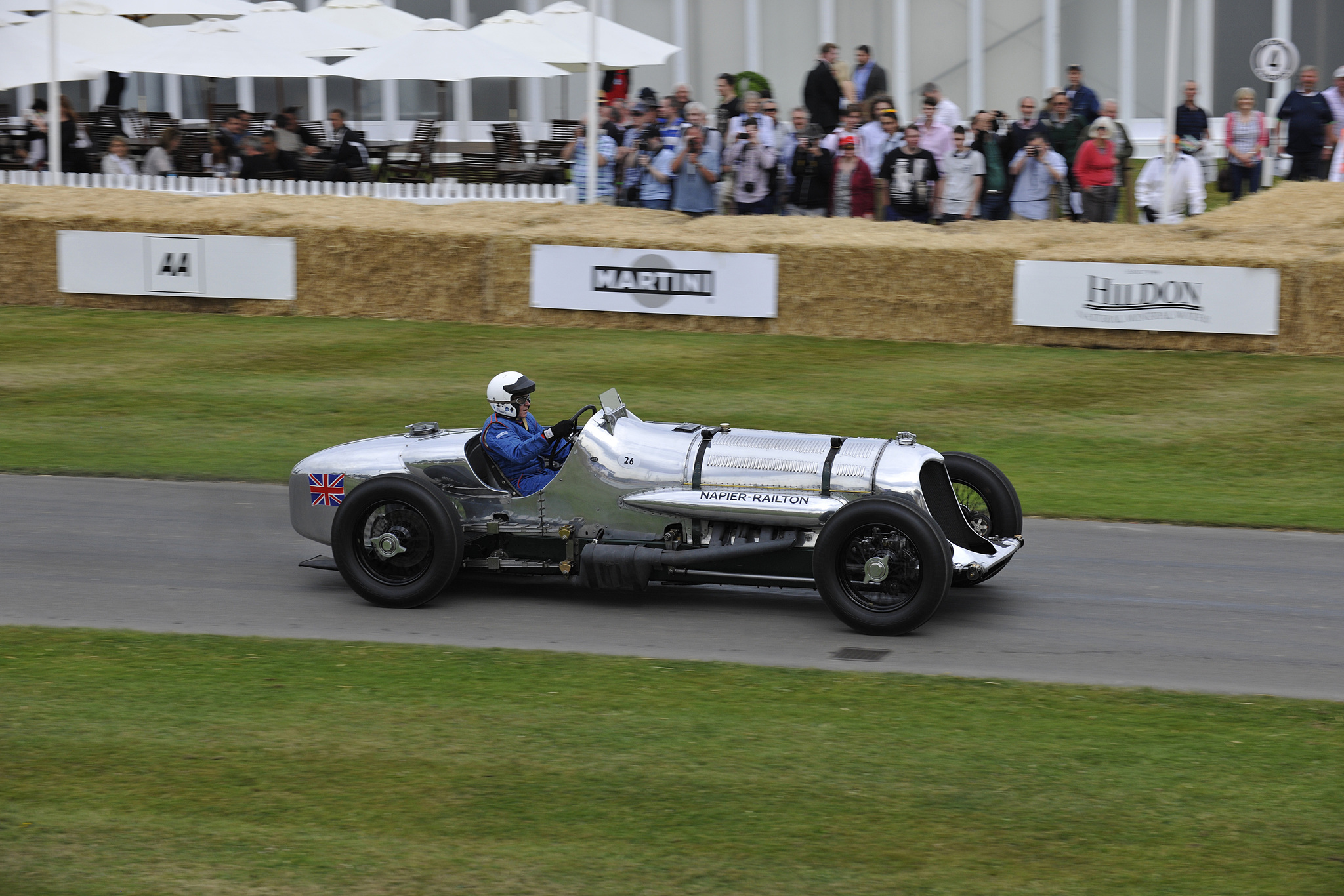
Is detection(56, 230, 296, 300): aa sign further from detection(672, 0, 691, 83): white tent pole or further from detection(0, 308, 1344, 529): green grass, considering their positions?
detection(672, 0, 691, 83): white tent pole

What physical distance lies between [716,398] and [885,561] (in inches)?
250

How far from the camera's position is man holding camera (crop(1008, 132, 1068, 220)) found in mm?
17031

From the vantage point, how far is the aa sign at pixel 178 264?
57.2 ft

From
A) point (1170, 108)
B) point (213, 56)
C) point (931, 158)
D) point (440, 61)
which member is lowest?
point (931, 158)

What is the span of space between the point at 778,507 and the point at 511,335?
912 cm

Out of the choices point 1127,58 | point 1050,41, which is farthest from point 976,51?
point 1127,58

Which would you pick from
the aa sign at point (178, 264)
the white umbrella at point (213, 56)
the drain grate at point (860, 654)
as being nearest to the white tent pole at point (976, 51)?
the white umbrella at point (213, 56)

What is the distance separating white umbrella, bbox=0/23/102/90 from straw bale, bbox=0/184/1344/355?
6420mm

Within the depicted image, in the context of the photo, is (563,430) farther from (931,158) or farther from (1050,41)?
(1050,41)

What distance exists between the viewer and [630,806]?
5492 mm

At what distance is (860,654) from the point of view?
24.4 feet

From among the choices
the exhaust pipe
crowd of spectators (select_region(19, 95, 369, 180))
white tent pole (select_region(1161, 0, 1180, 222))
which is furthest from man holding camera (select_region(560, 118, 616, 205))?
the exhaust pipe

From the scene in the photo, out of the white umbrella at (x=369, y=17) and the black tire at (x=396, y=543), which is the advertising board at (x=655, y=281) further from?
the white umbrella at (x=369, y=17)

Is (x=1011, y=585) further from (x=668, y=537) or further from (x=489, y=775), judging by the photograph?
(x=489, y=775)
